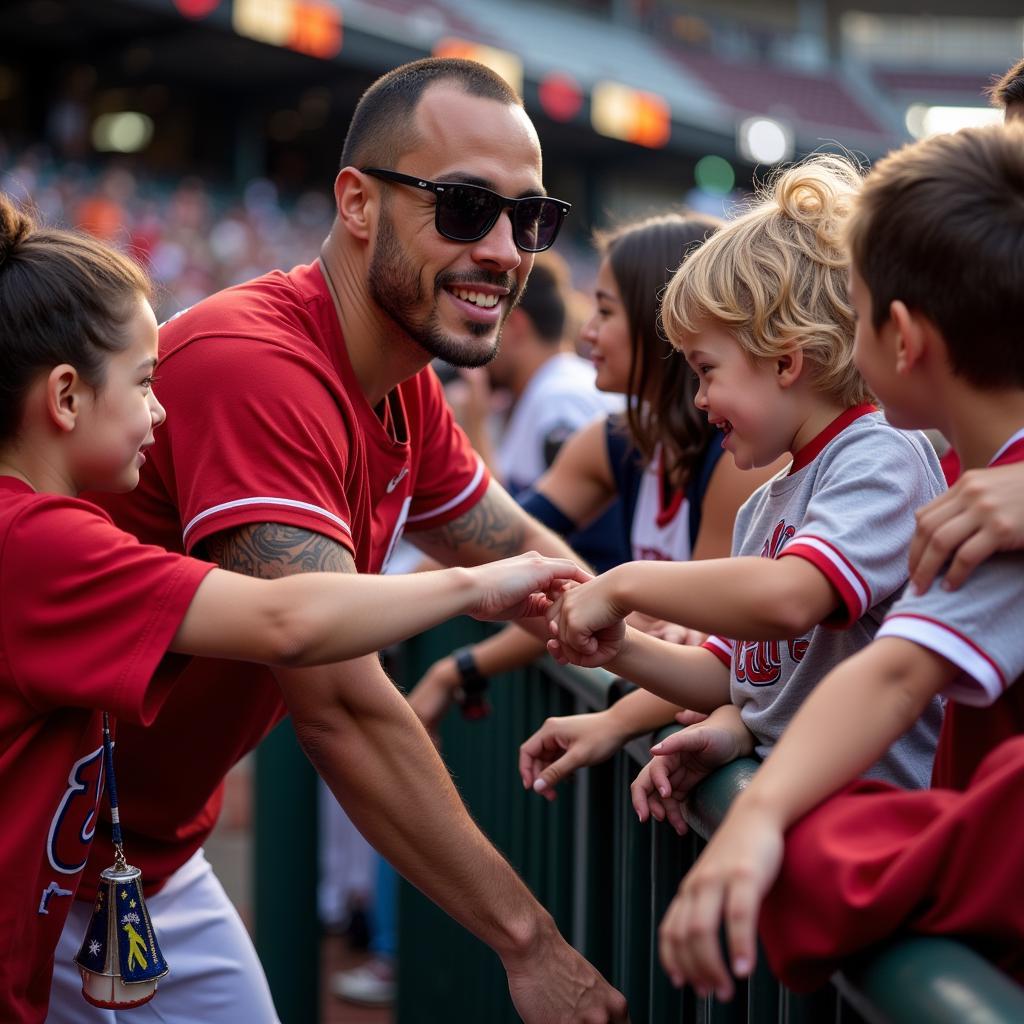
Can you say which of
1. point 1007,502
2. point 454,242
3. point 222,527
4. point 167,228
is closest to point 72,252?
point 222,527

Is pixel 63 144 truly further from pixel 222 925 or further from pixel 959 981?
pixel 959 981

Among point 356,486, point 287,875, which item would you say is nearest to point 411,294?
point 356,486

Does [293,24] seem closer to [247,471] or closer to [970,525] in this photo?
[247,471]

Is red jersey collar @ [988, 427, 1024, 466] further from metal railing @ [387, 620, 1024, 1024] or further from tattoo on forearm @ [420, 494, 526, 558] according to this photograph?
tattoo on forearm @ [420, 494, 526, 558]

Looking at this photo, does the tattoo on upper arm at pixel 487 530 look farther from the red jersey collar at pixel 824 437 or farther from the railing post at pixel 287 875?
the railing post at pixel 287 875

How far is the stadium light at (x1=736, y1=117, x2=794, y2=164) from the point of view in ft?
89.6

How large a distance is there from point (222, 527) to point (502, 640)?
1.26m

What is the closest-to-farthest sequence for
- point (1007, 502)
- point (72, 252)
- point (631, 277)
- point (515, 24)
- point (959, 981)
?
point (959, 981) < point (1007, 502) < point (72, 252) < point (631, 277) < point (515, 24)

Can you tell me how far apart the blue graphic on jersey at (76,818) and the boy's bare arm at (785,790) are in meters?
1.10

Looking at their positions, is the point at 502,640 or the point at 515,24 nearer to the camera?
the point at 502,640

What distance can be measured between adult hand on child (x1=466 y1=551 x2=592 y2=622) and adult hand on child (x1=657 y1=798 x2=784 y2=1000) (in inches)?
27.7

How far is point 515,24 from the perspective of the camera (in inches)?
1089

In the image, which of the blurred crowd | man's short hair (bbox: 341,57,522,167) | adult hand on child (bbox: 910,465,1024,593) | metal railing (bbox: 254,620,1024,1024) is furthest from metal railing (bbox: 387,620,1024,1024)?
the blurred crowd

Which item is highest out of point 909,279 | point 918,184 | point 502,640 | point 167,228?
point 167,228
